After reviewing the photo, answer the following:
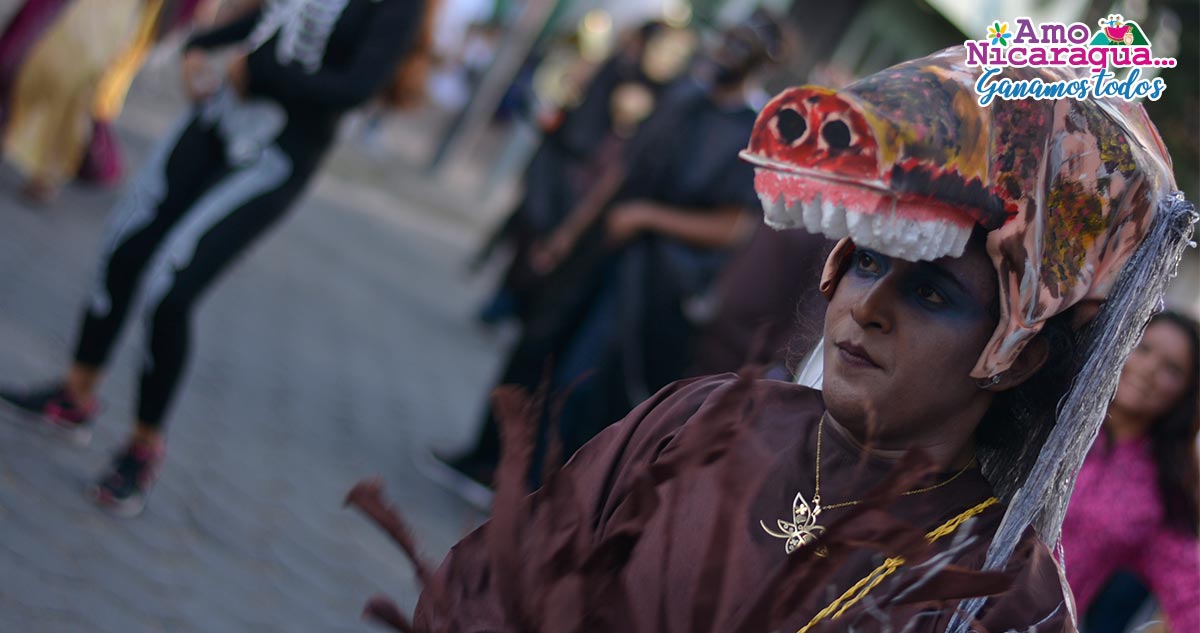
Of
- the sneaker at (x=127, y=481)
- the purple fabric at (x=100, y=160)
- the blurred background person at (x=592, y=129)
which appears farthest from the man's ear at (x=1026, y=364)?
the purple fabric at (x=100, y=160)

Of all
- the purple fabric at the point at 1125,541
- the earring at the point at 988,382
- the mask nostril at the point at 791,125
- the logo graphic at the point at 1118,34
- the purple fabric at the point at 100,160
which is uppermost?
the logo graphic at the point at 1118,34

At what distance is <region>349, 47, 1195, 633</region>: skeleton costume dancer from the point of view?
167cm

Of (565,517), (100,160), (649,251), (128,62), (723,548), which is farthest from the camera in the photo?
(100,160)

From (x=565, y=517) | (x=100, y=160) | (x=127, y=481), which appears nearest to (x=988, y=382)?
(x=565, y=517)

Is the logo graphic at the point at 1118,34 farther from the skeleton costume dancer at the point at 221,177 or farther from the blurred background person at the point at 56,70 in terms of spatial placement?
the blurred background person at the point at 56,70

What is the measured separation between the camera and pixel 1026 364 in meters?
1.90

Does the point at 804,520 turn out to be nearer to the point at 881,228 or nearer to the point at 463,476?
the point at 881,228

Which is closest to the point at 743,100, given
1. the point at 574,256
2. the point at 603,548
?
the point at 574,256

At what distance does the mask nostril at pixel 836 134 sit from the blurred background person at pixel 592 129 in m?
5.20

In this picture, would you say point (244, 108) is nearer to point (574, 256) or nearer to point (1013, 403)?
point (574, 256)

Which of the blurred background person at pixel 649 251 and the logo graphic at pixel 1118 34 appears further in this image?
the blurred background person at pixel 649 251

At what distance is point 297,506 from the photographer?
16.7 feet

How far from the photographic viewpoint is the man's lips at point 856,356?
6.13 ft

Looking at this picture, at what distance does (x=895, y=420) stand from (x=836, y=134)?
406 mm
